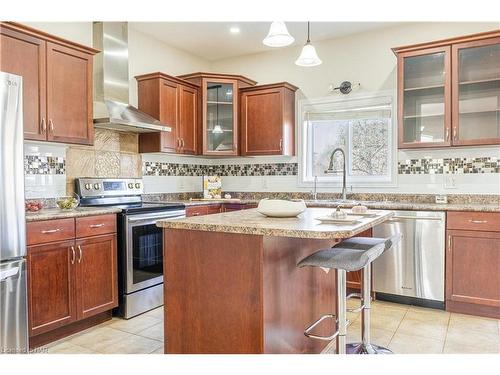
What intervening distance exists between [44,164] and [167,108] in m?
1.42

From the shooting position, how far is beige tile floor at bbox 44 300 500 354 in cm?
265

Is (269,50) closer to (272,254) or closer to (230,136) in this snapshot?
(230,136)

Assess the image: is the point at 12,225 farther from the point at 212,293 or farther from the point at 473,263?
the point at 473,263

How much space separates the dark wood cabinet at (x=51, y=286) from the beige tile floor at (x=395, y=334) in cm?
19

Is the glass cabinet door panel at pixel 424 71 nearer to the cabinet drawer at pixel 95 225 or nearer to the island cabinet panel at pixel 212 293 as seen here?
the island cabinet panel at pixel 212 293

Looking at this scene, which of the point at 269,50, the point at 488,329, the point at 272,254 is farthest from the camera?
the point at 269,50

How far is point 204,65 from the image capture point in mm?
5359

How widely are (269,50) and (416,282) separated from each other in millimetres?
3259

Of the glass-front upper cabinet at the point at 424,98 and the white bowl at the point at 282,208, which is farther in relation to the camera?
the glass-front upper cabinet at the point at 424,98

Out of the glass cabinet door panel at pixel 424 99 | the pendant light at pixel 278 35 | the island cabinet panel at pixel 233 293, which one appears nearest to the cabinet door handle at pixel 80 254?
the island cabinet panel at pixel 233 293

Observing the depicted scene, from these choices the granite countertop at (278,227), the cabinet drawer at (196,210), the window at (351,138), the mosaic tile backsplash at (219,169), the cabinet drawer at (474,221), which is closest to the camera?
the granite countertop at (278,227)

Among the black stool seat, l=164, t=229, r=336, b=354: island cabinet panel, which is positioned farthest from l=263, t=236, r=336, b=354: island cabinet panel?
the black stool seat

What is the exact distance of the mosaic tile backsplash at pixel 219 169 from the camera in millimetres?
4547

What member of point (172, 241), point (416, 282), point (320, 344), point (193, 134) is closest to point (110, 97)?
point (193, 134)
